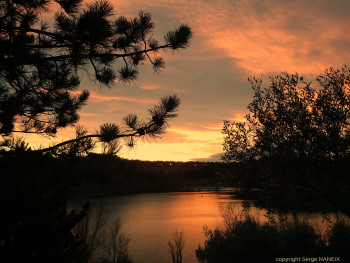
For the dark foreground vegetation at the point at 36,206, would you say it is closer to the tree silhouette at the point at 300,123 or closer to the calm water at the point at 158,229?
the tree silhouette at the point at 300,123

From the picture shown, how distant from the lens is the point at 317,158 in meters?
11.8

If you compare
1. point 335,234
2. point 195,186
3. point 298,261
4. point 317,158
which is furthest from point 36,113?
point 195,186

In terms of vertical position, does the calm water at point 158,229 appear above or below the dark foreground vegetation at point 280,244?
below

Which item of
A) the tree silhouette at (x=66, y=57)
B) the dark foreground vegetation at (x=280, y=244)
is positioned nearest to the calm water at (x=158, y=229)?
the dark foreground vegetation at (x=280, y=244)

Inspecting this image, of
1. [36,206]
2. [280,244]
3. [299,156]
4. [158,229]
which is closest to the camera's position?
[36,206]

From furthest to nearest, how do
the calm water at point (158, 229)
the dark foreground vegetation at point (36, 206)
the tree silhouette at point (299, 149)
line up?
the calm water at point (158, 229)
the tree silhouette at point (299, 149)
the dark foreground vegetation at point (36, 206)

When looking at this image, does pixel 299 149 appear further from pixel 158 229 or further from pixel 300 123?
pixel 158 229

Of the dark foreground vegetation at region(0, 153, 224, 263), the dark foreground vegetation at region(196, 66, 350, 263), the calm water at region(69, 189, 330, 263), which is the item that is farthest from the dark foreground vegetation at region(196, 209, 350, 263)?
the dark foreground vegetation at region(0, 153, 224, 263)

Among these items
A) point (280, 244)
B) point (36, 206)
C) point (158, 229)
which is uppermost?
point (36, 206)

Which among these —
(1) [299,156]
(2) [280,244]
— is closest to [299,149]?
(1) [299,156]

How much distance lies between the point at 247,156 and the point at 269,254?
259 inches

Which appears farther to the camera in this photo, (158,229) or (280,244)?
(158,229)

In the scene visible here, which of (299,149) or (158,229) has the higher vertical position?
(299,149)

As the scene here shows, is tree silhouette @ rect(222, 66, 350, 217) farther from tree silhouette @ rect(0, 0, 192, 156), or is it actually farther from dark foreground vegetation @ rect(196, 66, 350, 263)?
tree silhouette @ rect(0, 0, 192, 156)
